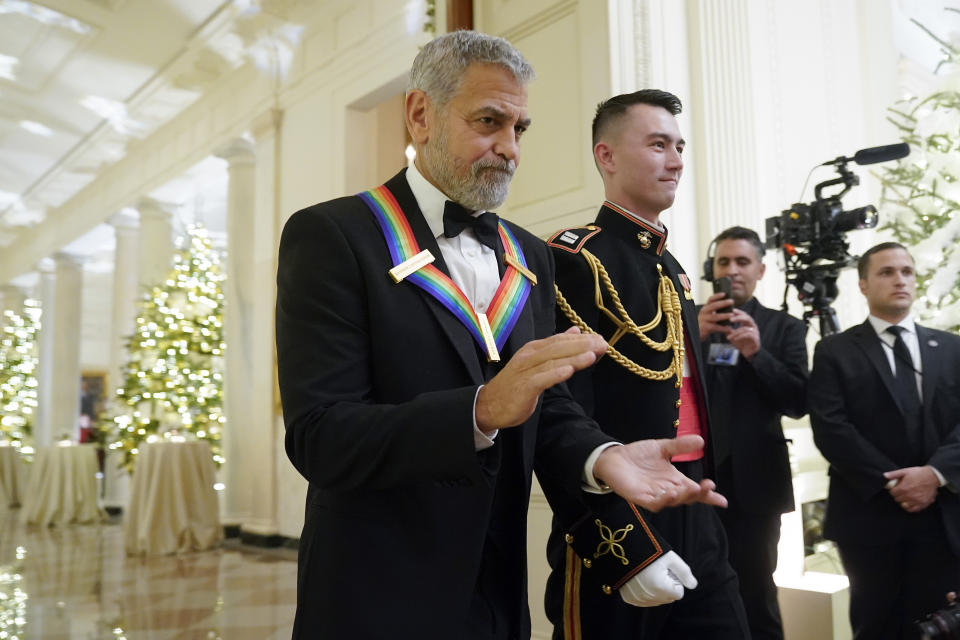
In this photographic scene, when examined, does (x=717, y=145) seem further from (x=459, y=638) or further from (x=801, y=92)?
(x=459, y=638)

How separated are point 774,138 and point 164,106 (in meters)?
8.13

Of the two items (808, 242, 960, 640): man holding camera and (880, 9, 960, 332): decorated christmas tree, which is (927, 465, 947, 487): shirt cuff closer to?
(808, 242, 960, 640): man holding camera

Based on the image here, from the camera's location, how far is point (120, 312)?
12477mm

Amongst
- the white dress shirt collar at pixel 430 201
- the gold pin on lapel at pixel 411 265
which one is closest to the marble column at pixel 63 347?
the white dress shirt collar at pixel 430 201

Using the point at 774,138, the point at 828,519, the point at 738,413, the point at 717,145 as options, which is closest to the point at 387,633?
the point at 738,413

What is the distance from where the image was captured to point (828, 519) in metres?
3.10

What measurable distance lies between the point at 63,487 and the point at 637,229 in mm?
11008

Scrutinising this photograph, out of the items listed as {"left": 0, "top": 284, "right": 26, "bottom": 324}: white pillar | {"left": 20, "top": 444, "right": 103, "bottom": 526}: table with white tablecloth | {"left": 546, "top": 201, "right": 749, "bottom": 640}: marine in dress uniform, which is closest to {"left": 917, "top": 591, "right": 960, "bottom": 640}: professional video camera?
{"left": 546, "top": 201, "right": 749, "bottom": 640}: marine in dress uniform

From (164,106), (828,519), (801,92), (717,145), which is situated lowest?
(828,519)

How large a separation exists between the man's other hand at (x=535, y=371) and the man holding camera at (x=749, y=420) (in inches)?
70.3

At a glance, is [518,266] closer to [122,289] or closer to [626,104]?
[626,104]

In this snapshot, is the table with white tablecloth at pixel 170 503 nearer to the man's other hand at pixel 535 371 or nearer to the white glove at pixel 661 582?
the white glove at pixel 661 582

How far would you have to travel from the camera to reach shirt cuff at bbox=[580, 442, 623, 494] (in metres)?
1.44

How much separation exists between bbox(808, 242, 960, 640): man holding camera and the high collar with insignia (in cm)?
130
